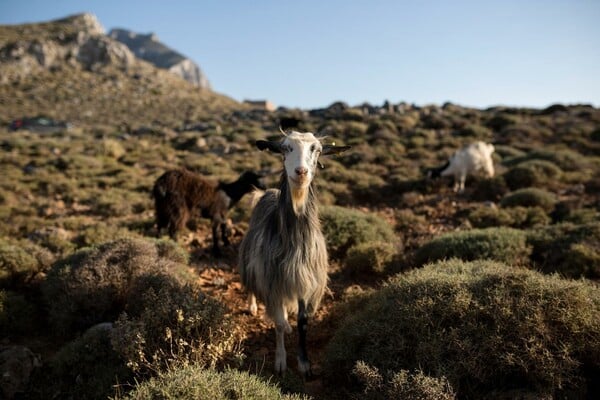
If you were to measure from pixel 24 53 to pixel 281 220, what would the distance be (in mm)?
60353

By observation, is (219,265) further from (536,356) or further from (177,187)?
(536,356)

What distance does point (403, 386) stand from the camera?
2758 millimetres

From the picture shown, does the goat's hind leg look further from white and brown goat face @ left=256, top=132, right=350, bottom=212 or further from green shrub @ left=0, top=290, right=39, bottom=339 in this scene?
green shrub @ left=0, top=290, right=39, bottom=339

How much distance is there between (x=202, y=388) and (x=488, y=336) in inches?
95.4

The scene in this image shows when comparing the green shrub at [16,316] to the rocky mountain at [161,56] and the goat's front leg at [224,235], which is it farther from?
the rocky mountain at [161,56]

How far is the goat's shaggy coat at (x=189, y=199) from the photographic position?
23.4 ft

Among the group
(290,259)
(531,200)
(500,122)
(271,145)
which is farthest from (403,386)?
(500,122)

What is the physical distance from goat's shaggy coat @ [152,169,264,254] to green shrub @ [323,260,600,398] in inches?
162

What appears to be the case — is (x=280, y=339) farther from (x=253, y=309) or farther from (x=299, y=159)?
(x=299, y=159)

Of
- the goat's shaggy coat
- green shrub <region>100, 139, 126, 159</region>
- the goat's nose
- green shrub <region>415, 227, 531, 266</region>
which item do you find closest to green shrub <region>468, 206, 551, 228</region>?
green shrub <region>415, 227, 531, 266</region>

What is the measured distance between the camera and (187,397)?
2.37m

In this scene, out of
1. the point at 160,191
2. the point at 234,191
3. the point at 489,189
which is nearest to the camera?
the point at 160,191

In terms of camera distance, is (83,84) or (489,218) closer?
(489,218)

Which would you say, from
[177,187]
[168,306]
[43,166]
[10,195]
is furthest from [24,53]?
[168,306]
